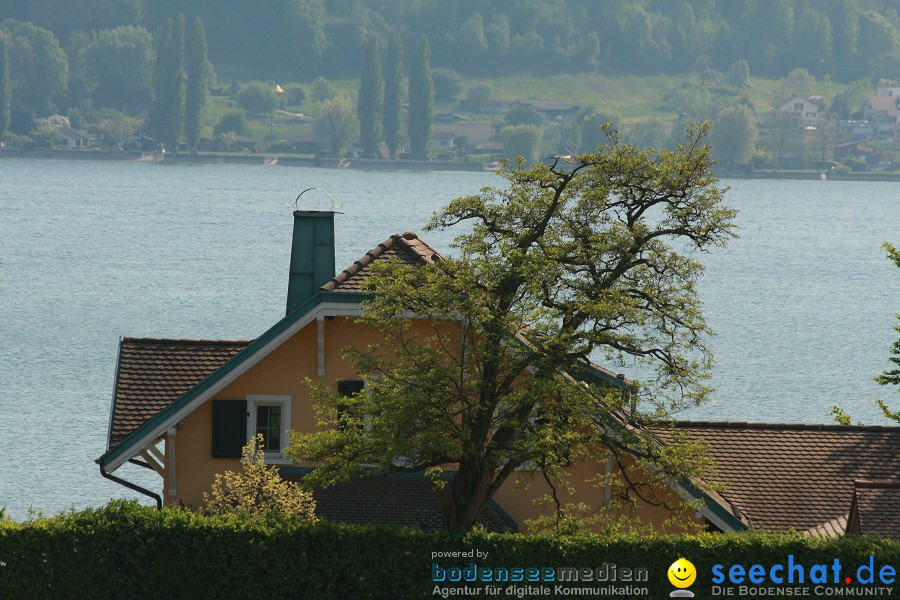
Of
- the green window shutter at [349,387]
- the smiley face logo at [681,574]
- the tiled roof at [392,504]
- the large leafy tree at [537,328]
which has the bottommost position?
the tiled roof at [392,504]

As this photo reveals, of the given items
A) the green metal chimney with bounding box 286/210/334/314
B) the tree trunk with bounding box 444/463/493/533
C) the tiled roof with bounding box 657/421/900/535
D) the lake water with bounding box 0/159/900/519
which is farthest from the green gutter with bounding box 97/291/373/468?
the lake water with bounding box 0/159/900/519

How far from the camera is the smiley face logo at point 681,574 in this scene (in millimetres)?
17578

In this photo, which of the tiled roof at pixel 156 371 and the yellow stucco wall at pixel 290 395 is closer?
the yellow stucco wall at pixel 290 395

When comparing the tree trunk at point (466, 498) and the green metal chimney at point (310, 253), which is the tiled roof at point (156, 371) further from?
the tree trunk at point (466, 498)

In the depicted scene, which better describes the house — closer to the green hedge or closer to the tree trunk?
the tree trunk

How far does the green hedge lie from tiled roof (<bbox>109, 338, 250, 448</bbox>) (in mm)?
4800

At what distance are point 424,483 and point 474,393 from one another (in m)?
2.85

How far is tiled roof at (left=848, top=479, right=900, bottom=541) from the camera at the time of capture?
18.3 m

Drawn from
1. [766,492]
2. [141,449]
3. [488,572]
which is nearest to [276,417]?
[141,449]

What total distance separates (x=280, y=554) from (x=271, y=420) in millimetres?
4554

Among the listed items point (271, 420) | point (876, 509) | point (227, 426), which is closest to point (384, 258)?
point (271, 420)

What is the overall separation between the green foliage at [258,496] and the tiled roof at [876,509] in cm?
713

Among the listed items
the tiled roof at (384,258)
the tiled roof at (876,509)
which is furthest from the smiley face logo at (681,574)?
the tiled roof at (384,258)

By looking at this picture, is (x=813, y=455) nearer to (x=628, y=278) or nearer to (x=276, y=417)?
(x=628, y=278)
